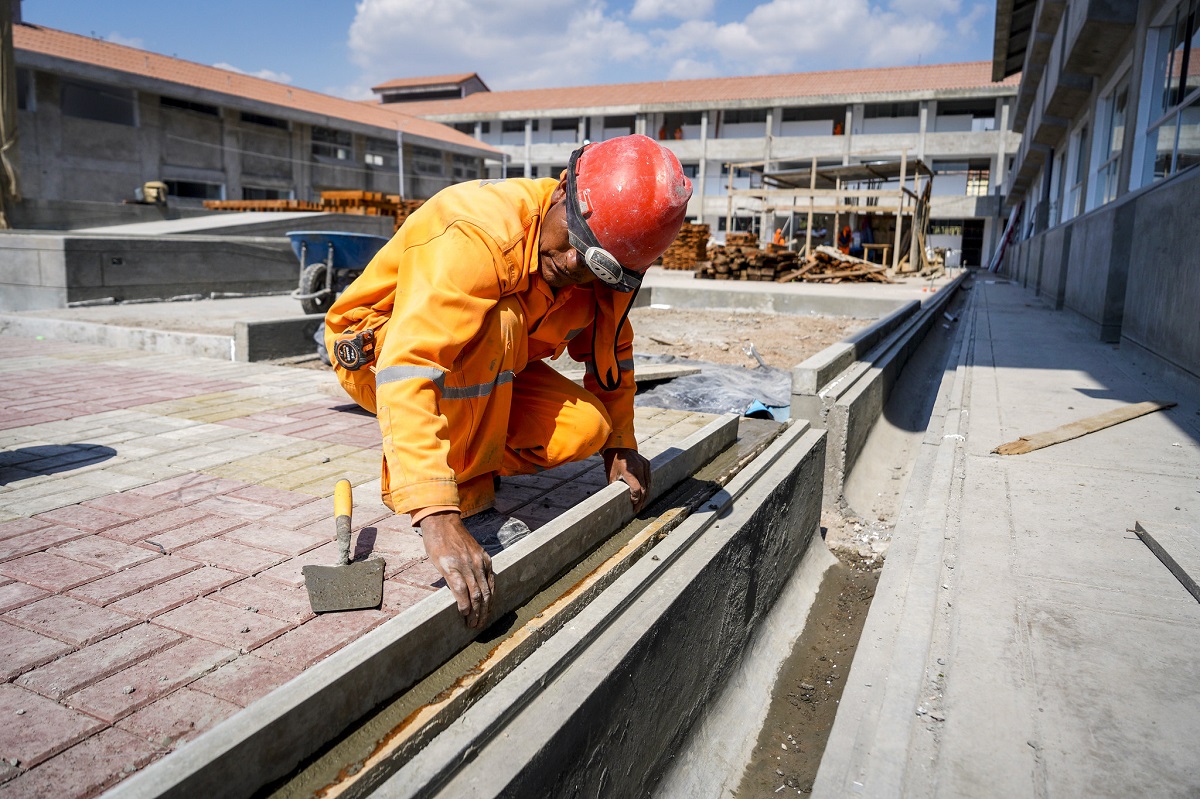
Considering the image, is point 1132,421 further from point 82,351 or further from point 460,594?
point 82,351

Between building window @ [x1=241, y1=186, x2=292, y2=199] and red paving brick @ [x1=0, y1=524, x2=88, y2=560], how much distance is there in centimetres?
2651

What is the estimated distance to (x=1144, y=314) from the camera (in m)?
6.52

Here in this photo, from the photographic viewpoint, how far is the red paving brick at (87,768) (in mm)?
1475

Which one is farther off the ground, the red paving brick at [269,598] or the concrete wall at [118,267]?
the concrete wall at [118,267]

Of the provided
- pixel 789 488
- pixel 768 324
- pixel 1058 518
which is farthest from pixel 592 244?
pixel 768 324

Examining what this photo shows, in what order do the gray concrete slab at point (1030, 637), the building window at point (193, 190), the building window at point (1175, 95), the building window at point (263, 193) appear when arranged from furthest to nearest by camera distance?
the building window at point (263, 193) < the building window at point (193, 190) < the building window at point (1175, 95) < the gray concrete slab at point (1030, 637)

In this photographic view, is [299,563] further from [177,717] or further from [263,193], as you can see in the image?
[263,193]

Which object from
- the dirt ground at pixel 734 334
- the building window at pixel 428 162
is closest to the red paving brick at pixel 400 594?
the dirt ground at pixel 734 334

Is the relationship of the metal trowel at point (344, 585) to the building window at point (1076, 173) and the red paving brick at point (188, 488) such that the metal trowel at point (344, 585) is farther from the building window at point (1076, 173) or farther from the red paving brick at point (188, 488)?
the building window at point (1076, 173)

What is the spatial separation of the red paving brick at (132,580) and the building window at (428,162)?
33010 mm

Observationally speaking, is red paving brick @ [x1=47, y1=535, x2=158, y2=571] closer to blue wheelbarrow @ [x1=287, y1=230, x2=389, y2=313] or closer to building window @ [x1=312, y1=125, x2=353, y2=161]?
blue wheelbarrow @ [x1=287, y1=230, x2=389, y2=313]

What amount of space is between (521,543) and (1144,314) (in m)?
6.60

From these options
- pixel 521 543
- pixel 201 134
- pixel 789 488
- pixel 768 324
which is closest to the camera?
pixel 521 543

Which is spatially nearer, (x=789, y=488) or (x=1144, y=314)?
(x=789, y=488)
